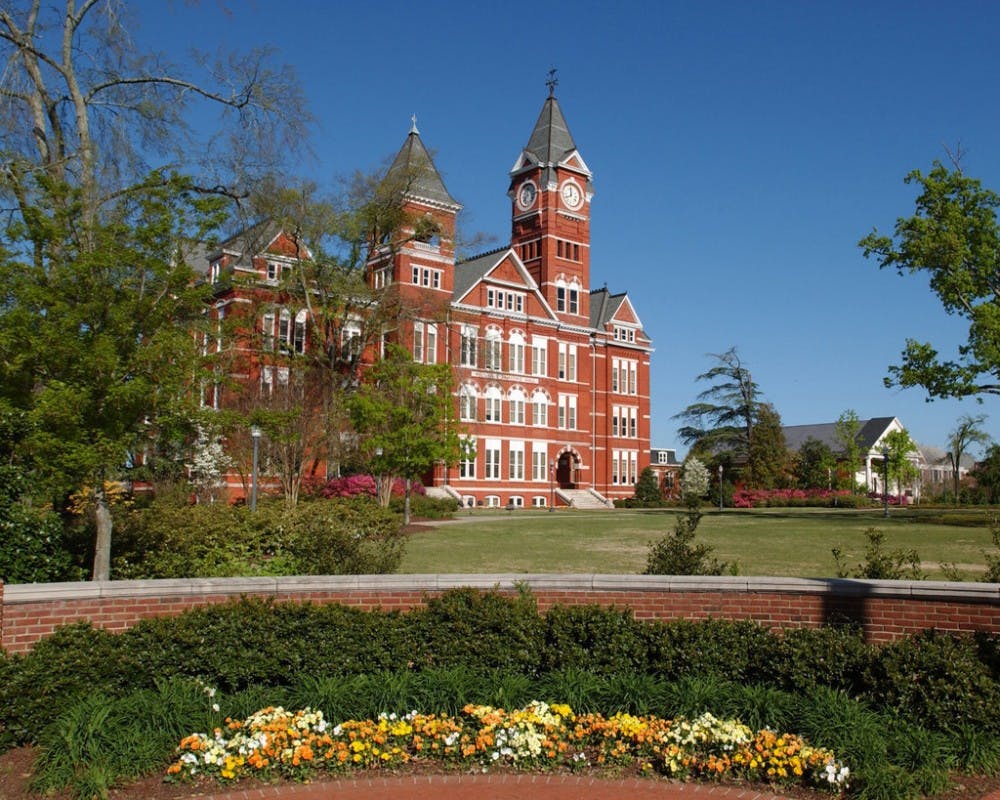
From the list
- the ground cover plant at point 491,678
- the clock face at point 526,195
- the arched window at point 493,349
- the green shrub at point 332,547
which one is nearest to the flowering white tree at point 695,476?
the arched window at point 493,349

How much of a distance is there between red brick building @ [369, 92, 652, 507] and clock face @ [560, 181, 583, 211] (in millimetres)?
75

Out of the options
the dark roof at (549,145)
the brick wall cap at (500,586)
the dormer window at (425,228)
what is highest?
the dark roof at (549,145)

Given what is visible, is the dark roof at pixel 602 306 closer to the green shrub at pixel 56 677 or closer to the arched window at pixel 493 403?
the arched window at pixel 493 403

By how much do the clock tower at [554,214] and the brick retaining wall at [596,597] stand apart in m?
50.6

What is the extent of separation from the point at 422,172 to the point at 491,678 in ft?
119

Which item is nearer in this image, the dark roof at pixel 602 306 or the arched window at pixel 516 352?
the arched window at pixel 516 352

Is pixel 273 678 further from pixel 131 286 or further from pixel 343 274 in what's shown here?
pixel 343 274

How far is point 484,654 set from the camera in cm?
878

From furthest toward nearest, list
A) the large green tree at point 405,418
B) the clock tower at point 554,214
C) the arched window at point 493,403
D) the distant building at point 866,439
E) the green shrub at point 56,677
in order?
the distant building at point 866,439
the clock tower at point 554,214
the arched window at point 493,403
the large green tree at point 405,418
the green shrub at point 56,677

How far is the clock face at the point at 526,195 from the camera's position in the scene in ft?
197

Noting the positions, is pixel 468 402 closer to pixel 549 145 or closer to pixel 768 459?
pixel 549 145

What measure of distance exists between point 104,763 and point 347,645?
2.48 m

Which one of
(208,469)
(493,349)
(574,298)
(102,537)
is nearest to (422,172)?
(493,349)

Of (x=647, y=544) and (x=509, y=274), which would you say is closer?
(x=647, y=544)
